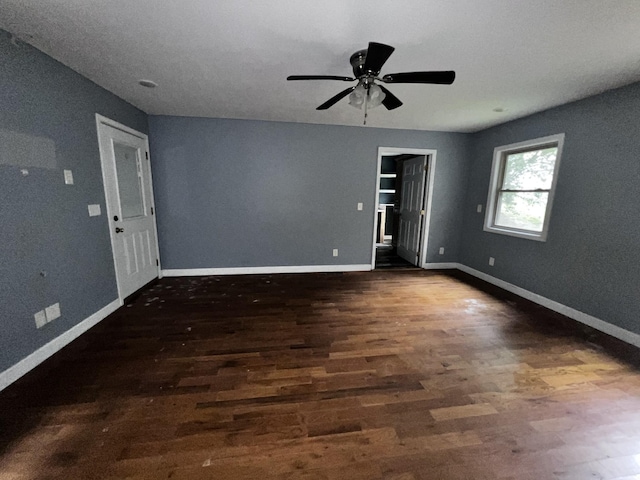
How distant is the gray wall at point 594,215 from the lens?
2.44 metres

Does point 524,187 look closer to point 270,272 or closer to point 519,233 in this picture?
point 519,233

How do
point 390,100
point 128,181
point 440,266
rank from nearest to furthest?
1. point 390,100
2. point 128,181
3. point 440,266

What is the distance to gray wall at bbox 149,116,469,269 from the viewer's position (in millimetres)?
3869

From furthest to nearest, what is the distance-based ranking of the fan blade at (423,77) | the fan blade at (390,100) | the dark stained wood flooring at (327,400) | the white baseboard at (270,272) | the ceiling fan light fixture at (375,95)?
the fan blade at (390,100)
the ceiling fan light fixture at (375,95)
the white baseboard at (270,272)
the fan blade at (423,77)
the dark stained wood flooring at (327,400)

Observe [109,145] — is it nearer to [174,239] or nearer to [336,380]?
[174,239]

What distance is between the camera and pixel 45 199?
2.08 m

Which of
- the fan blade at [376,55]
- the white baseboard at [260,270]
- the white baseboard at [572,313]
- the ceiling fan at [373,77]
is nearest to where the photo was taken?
the fan blade at [376,55]

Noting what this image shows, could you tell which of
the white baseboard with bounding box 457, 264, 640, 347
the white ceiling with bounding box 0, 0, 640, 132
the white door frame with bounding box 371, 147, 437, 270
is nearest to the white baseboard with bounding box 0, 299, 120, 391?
the white ceiling with bounding box 0, 0, 640, 132

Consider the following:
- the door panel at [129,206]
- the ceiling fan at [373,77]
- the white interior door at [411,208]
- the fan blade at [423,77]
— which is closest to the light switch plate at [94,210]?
the door panel at [129,206]

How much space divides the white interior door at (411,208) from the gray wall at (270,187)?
0.30m

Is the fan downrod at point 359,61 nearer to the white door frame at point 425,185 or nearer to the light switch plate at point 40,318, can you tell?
the white door frame at point 425,185

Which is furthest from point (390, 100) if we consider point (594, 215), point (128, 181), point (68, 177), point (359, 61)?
point (128, 181)

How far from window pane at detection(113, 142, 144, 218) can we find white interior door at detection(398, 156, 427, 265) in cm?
456

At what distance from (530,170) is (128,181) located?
545 centimetres
